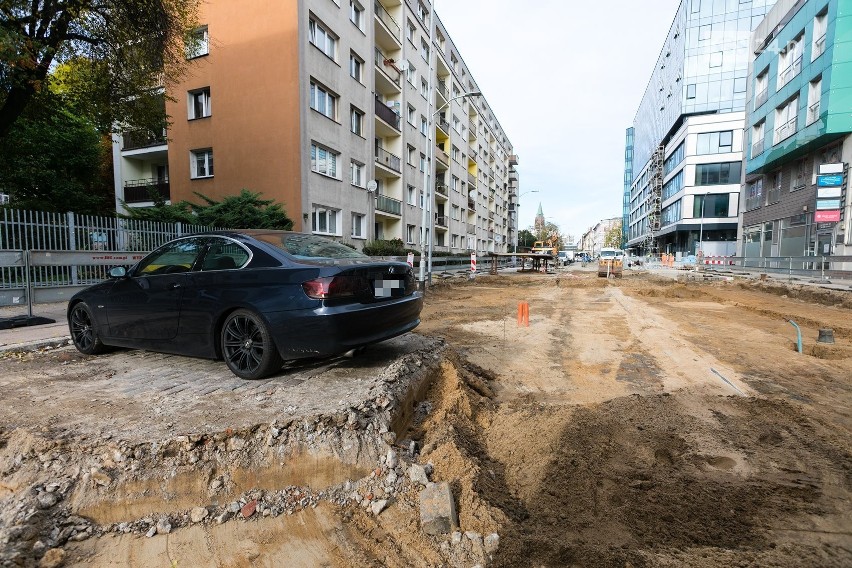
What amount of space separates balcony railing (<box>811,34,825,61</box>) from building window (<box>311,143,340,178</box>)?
25.3 metres

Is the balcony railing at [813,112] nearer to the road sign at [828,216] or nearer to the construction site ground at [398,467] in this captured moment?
the road sign at [828,216]

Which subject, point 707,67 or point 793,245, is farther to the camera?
point 707,67

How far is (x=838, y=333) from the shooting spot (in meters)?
8.44

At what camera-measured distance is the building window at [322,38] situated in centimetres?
Result: 1781

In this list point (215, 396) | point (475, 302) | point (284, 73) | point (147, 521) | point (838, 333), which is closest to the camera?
point (147, 521)

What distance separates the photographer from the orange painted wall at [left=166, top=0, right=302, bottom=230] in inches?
671

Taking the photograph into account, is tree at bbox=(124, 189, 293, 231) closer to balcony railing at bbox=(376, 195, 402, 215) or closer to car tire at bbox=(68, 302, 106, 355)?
car tire at bbox=(68, 302, 106, 355)

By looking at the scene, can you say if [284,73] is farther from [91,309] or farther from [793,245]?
[793,245]

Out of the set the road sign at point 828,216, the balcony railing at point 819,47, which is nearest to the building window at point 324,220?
the road sign at point 828,216

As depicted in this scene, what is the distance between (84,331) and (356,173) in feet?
57.8

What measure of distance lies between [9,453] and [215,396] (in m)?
1.22

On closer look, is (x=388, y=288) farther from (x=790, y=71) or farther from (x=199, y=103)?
(x=790, y=71)

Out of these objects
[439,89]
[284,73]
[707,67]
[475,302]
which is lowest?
[475,302]

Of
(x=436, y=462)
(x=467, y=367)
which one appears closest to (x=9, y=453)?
(x=436, y=462)
